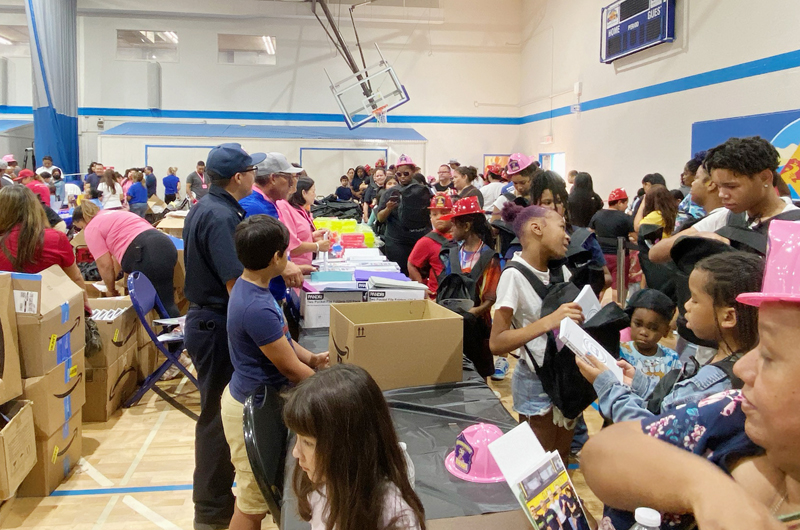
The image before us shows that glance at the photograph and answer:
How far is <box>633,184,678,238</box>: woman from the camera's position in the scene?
4355 mm

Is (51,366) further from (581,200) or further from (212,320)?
(581,200)

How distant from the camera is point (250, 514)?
77.6 inches

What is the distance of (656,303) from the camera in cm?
281

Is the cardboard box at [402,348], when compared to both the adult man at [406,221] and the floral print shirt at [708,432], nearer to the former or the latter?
the floral print shirt at [708,432]

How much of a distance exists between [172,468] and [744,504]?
10.6 ft

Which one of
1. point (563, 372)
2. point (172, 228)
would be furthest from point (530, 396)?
point (172, 228)

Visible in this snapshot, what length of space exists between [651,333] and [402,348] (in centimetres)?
142

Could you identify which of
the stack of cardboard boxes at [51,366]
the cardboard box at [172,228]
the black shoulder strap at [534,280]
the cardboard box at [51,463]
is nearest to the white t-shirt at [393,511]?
the black shoulder strap at [534,280]

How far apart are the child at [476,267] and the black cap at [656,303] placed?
0.70 m

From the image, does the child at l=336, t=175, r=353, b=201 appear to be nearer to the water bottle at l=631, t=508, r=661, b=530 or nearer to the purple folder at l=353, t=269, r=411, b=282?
the purple folder at l=353, t=269, r=411, b=282

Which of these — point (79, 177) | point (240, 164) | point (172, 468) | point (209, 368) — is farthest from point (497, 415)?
point (79, 177)

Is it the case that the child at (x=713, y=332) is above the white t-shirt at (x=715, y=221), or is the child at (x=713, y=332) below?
below

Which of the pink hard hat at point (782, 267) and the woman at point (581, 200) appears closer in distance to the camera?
the pink hard hat at point (782, 267)

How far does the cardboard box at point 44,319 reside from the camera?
2.72 meters
